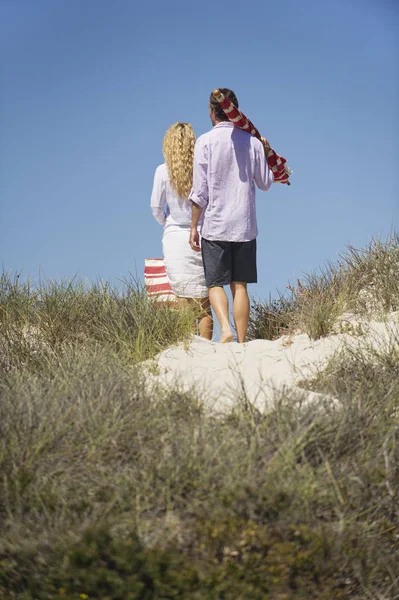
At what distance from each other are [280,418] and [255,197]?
3.52m

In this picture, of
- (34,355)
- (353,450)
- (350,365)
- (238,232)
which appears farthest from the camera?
(238,232)

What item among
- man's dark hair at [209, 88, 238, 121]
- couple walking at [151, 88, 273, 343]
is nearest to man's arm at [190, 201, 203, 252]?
couple walking at [151, 88, 273, 343]

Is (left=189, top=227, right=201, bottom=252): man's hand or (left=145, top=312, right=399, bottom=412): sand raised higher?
(left=189, top=227, right=201, bottom=252): man's hand

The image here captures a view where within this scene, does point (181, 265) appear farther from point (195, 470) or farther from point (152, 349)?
point (195, 470)

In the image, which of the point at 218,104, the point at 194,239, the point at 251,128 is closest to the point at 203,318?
the point at 194,239

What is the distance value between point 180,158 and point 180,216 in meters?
0.61

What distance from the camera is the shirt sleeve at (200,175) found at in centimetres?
686

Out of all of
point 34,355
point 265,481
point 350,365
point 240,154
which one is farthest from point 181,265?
point 265,481

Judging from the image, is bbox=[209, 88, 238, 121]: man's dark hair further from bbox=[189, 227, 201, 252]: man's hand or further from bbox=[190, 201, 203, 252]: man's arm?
bbox=[189, 227, 201, 252]: man's hand

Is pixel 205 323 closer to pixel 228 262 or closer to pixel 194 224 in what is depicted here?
pixel 228 262

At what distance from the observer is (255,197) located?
23.3 ft

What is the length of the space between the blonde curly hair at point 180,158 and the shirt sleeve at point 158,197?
0.12m

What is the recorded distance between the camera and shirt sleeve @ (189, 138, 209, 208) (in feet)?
22.5

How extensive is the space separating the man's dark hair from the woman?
1.82ft
